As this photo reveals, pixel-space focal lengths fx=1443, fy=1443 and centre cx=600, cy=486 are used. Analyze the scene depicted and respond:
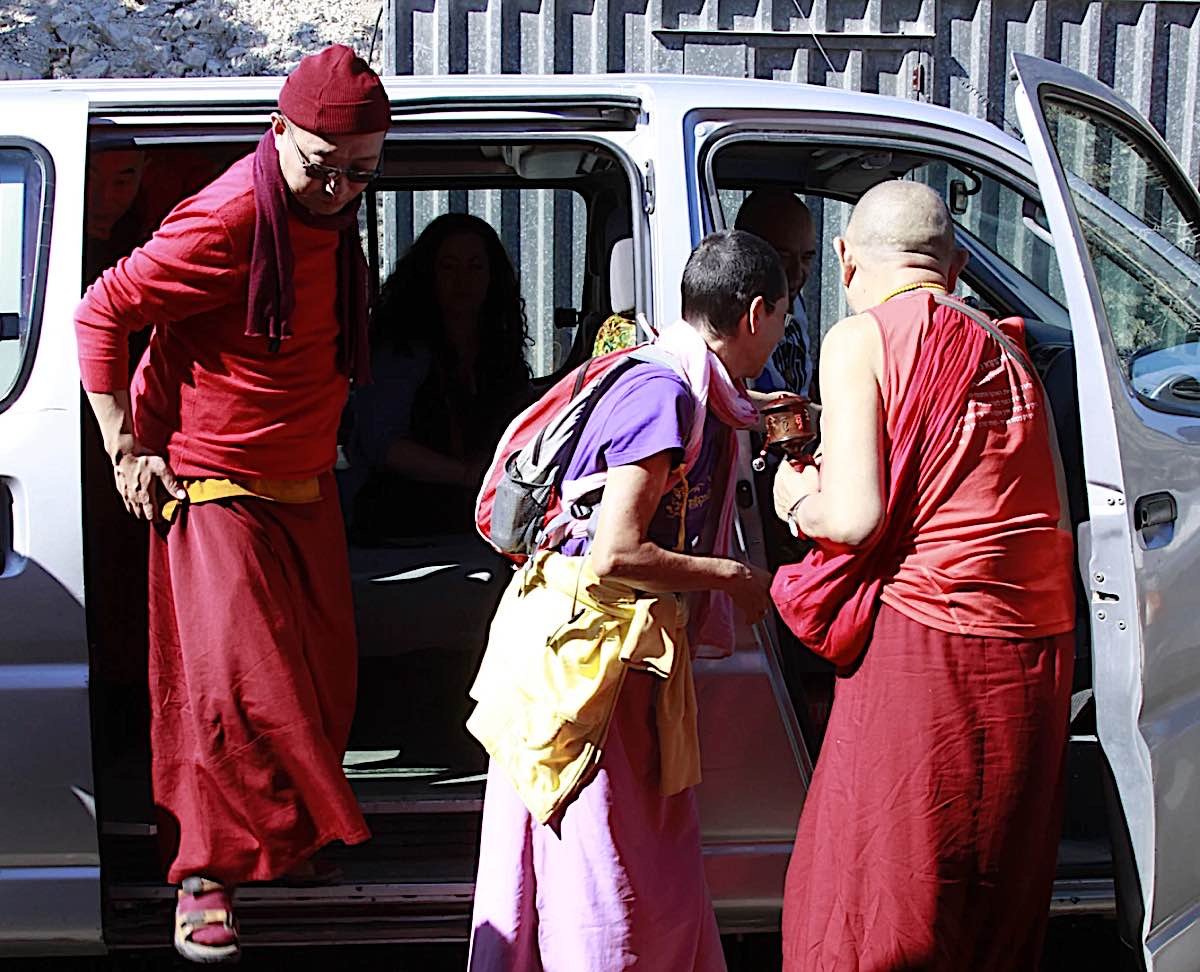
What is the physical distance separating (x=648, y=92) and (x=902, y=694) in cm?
146

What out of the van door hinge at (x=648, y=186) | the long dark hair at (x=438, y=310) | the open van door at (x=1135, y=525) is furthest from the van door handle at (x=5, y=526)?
the open van door at (x=1135, y=525)

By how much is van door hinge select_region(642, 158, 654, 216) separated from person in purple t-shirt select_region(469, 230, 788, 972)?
18.5 inches

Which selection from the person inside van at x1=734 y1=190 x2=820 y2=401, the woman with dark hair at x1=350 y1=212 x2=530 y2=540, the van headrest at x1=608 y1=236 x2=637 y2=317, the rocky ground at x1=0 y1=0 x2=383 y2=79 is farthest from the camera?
the rocky ground at x1=0 y1=0 x2=383 y2=79

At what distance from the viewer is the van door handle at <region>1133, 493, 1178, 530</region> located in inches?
104

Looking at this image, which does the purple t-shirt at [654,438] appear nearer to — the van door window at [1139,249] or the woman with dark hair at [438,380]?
the van door window at [1139,249]

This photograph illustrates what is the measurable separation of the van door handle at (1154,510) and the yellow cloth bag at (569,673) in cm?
86

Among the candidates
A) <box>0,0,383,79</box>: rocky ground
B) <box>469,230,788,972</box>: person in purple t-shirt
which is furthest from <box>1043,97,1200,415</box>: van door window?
<box>0,0,383,79</box>: rocky ground

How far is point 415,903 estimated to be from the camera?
312cm

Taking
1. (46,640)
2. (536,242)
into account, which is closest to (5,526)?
(46,640)

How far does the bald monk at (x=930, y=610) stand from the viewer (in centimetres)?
245

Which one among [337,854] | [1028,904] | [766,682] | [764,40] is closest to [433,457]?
[337,854]

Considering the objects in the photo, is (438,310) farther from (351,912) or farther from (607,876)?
(607,876)

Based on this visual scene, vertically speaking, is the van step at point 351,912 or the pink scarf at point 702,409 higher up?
the pink scarf at point 702,409

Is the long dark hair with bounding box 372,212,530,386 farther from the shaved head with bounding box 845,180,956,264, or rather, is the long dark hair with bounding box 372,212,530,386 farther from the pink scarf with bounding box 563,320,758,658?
the shaved head with bounding box 845,180,956,264
